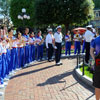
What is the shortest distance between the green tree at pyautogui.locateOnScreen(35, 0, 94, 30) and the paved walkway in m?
13.3

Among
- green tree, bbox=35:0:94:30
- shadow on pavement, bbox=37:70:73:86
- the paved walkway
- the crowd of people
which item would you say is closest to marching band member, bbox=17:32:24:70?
the crowd of people

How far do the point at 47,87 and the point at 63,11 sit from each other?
15213mm

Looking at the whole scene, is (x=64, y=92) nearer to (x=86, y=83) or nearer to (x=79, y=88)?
(x=79, y=88)

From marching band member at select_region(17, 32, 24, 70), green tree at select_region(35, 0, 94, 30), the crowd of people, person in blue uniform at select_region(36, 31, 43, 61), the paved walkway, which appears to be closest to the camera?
the paved walkway

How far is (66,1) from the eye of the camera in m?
21.0

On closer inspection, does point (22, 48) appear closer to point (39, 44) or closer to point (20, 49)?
point (20, 49)

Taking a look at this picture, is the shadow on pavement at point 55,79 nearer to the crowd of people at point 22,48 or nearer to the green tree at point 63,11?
the crowd of people at point 22,48

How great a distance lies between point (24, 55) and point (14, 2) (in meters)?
26.6

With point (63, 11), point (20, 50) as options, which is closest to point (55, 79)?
point (20, 50)

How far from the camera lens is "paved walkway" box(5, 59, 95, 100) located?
5457 mm

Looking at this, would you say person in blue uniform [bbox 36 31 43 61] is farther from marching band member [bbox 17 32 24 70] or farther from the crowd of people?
marching band member [bbox 17 32 24 70]

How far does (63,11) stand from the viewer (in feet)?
67.3

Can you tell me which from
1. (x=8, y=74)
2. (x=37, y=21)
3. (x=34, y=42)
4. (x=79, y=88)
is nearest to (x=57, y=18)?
(x=37, y=21)

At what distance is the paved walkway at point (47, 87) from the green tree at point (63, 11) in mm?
13318
